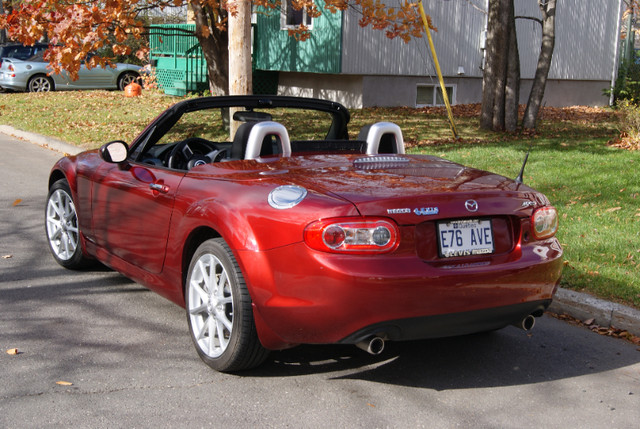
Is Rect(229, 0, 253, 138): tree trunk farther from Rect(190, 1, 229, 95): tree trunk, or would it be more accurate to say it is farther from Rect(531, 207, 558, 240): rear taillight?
Rect(531, 207, 558, 240): rear taillight

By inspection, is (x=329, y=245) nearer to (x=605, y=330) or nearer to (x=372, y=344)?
(x=372, y=344)

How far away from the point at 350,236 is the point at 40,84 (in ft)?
81.2

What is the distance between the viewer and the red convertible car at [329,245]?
3676mm

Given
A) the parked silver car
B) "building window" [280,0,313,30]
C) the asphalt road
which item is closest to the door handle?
the asphalt road

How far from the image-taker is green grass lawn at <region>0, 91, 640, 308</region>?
21.1 feet

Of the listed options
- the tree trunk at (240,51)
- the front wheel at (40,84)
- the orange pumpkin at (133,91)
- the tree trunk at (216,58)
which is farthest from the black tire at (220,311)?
the front wheel at (40,84)

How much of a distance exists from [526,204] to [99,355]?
2.59m

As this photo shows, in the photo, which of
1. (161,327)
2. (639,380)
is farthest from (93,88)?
(639,380)

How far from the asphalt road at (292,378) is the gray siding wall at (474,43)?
14794 millimetres

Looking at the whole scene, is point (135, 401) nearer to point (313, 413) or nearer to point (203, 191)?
point (313, 413)

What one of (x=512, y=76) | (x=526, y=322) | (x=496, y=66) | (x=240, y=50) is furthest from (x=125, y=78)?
(x=526, y=322)

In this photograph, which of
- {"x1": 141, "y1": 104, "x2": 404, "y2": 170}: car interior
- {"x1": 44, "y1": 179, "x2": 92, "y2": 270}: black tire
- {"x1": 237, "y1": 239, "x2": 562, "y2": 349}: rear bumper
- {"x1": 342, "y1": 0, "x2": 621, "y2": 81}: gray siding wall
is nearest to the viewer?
{"x1": 237, "y1": 239, "x2": 562, "y2": 349}: rear bumper

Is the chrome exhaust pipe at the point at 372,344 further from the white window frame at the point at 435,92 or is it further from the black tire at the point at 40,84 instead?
the black tire at the point at 40,84

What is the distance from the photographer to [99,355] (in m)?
4.47
